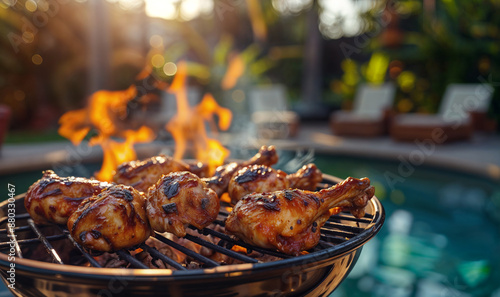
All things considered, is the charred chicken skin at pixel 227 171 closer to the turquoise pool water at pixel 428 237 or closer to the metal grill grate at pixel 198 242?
the metal grill grate at pixel 198 242

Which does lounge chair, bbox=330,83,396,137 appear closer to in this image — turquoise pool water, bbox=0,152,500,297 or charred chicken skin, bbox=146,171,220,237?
turquoise pool water, bbox=0,152,500,297

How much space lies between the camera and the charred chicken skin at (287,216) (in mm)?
1545

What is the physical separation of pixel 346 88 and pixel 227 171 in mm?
12922

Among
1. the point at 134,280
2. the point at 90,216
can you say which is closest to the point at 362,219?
the point at 134,280

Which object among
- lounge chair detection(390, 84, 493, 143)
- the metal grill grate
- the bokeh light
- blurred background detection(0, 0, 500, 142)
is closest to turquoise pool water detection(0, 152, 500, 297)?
the metal grill grate

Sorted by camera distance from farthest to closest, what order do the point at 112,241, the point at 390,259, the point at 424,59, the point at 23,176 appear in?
the point at 424,59 < the point at 23,176 < the point at 390,259 < the point at 112,241

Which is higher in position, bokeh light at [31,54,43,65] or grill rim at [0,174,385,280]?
bokeh light at [31,54,43,65]

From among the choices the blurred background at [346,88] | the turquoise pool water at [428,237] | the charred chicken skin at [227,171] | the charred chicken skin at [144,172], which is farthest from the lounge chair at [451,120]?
the charred chicken skin at [144,172]

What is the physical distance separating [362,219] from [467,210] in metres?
4.45

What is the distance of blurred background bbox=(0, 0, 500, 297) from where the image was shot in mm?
4570

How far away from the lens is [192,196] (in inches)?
66.5

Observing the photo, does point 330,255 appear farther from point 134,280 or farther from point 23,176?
point 23,176

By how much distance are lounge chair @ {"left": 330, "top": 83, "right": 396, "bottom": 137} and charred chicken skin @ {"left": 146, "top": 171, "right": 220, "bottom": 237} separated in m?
9.95

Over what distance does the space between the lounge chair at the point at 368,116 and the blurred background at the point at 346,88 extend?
0.30 metres
